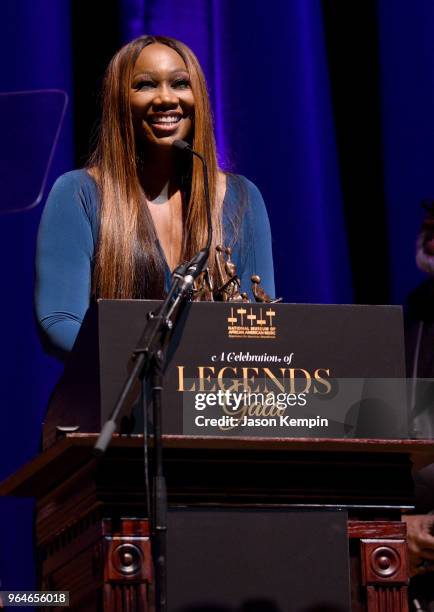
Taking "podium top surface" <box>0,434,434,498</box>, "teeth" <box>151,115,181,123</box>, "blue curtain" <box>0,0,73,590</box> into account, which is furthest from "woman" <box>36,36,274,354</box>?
"blue curtain" <box>0,0,73,590</box>

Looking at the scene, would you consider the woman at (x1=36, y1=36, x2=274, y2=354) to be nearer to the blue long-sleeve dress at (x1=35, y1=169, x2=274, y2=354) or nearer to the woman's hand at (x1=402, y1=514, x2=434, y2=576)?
the blue long-sleeve dress at (x1=35, y1=169, x2=274, y2=354)

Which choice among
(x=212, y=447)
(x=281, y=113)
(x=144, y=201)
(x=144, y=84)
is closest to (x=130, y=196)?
(x=144, y=201)

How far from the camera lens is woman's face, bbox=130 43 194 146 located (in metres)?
3.09

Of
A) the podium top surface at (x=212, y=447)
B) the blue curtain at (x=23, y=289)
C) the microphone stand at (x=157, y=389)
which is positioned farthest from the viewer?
the blue curtain at (x=23, y=289)

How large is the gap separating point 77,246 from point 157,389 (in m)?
0.90

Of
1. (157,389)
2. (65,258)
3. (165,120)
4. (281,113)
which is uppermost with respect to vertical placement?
(281,113)

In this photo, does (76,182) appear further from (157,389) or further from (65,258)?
(157,389)

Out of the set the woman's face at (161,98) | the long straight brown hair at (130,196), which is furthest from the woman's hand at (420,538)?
the woman's face at (161,98)

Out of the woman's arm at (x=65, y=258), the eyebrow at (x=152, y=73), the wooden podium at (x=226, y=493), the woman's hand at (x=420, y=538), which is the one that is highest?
the eyebrow at (x=152, y=73)

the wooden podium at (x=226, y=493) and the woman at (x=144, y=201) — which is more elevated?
the woman at (x=144, y=201)

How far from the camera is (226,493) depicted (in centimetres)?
228

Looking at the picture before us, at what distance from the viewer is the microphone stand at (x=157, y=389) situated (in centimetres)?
206

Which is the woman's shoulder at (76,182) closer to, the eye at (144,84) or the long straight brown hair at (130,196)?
the long straight brown hair at (130,196)

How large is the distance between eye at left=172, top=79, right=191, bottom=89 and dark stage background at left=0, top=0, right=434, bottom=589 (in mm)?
1071
